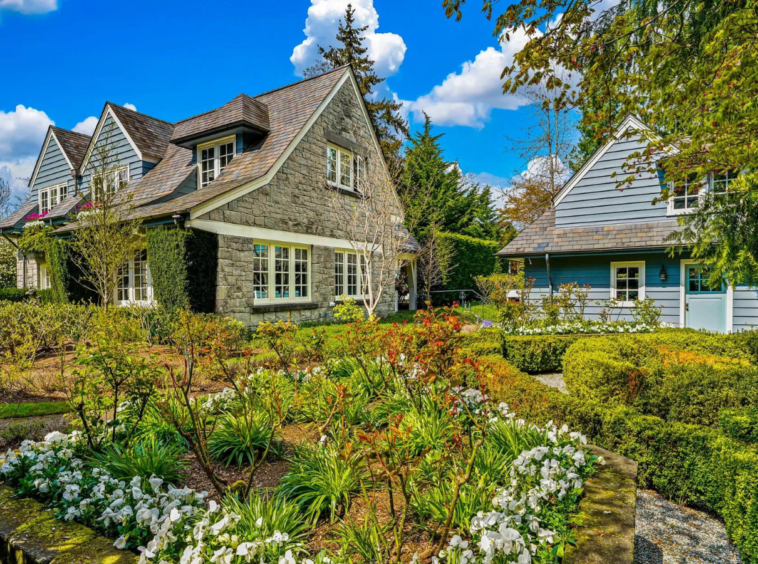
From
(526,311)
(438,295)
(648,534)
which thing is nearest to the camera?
(648,534)

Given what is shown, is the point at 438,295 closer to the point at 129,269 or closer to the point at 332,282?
the point at 332,282

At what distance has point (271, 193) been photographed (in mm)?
11375

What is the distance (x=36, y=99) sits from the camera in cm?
1489

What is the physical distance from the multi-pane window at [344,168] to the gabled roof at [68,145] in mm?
11445

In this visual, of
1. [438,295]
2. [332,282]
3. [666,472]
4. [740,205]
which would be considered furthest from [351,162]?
[666,472]

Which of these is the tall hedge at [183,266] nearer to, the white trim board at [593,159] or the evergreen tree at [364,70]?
the white trim board at [593,159]

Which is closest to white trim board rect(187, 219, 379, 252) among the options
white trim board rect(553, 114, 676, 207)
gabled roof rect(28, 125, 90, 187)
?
white trim board rect(553, 114, 676, 207)

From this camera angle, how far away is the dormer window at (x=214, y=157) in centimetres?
1274

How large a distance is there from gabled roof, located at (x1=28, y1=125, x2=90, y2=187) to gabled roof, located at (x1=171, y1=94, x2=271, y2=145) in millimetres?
7598

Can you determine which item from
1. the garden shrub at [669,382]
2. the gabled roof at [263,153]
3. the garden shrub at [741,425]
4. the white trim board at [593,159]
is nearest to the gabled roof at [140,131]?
the gabled roof at [263,153]

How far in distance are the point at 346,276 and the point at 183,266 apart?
19.3 ft

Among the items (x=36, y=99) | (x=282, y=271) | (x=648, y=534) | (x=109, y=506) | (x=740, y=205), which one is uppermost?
(x=36, y=99)

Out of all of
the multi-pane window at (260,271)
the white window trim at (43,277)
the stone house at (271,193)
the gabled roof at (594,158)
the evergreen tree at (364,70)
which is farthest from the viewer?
the evergreen tree at (364,70)

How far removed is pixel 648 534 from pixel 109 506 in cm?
355
